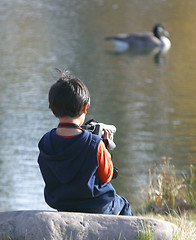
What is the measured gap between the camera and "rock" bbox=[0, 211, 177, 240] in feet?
8.79

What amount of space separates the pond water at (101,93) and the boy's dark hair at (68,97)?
212 mm

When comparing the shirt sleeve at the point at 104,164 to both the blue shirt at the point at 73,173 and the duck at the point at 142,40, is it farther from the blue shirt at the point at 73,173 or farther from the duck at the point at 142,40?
the duck at the point at 142,40

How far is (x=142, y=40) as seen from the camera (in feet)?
65.5

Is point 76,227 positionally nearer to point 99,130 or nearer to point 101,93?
point 99,130

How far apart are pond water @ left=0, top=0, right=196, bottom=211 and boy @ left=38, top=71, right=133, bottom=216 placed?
26 cm

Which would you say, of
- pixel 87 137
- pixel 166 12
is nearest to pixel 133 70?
pixel 87 137

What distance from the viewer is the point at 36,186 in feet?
22.5

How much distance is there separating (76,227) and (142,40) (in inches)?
699

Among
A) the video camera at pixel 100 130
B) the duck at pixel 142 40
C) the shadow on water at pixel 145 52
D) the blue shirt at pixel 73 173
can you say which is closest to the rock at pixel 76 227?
the blue shirt at pixel 73 173

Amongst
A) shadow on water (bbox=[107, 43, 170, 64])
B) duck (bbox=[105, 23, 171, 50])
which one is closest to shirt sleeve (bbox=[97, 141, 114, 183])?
shadow on water (bbox=[107, 43, 170, 64])

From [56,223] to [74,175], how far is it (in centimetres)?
28

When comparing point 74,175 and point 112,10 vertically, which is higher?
point 74,175

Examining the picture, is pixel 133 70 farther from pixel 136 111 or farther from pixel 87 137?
pixel 87 137

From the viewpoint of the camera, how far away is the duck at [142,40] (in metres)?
19.0
